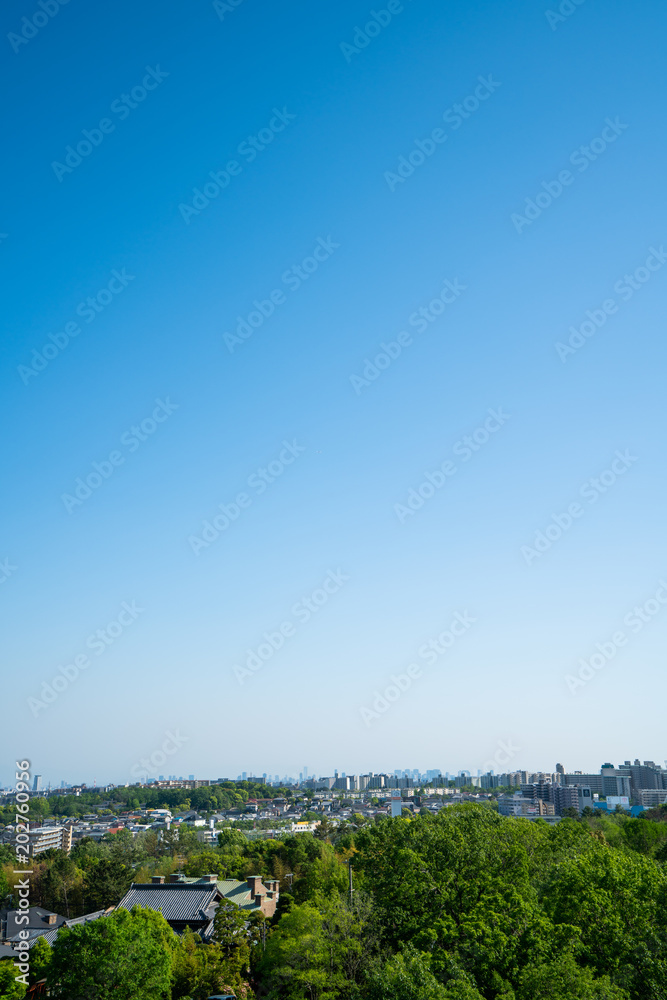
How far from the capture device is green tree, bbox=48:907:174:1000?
63.6ft

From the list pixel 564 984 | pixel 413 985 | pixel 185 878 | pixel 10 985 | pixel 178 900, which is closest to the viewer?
pixel 413 985

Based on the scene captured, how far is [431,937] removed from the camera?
18.7m

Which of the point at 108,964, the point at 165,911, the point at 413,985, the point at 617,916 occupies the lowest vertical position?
the point at 165,911

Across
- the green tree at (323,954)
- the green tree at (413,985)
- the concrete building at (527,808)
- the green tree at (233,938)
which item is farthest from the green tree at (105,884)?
the concrete building at (527,808)

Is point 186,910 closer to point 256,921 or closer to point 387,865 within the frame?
point 256,921

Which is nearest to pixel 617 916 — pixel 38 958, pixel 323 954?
pixel 323 954

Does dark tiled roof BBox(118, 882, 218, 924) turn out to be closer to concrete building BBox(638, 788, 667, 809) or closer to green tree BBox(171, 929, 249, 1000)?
green tree BBox(171, 929, 249, 1000)

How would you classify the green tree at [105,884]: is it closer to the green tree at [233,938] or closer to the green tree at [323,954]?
the green tree at [233,938]

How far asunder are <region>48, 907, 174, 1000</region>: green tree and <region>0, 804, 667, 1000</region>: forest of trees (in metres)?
0.04

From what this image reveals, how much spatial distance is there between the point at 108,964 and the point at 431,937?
339 inches

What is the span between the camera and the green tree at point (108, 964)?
1938 centimetres

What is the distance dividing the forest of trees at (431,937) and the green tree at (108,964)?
1.4 inches

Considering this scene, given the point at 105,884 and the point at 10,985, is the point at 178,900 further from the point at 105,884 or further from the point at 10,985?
the point at 105,884

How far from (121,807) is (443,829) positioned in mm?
161799
